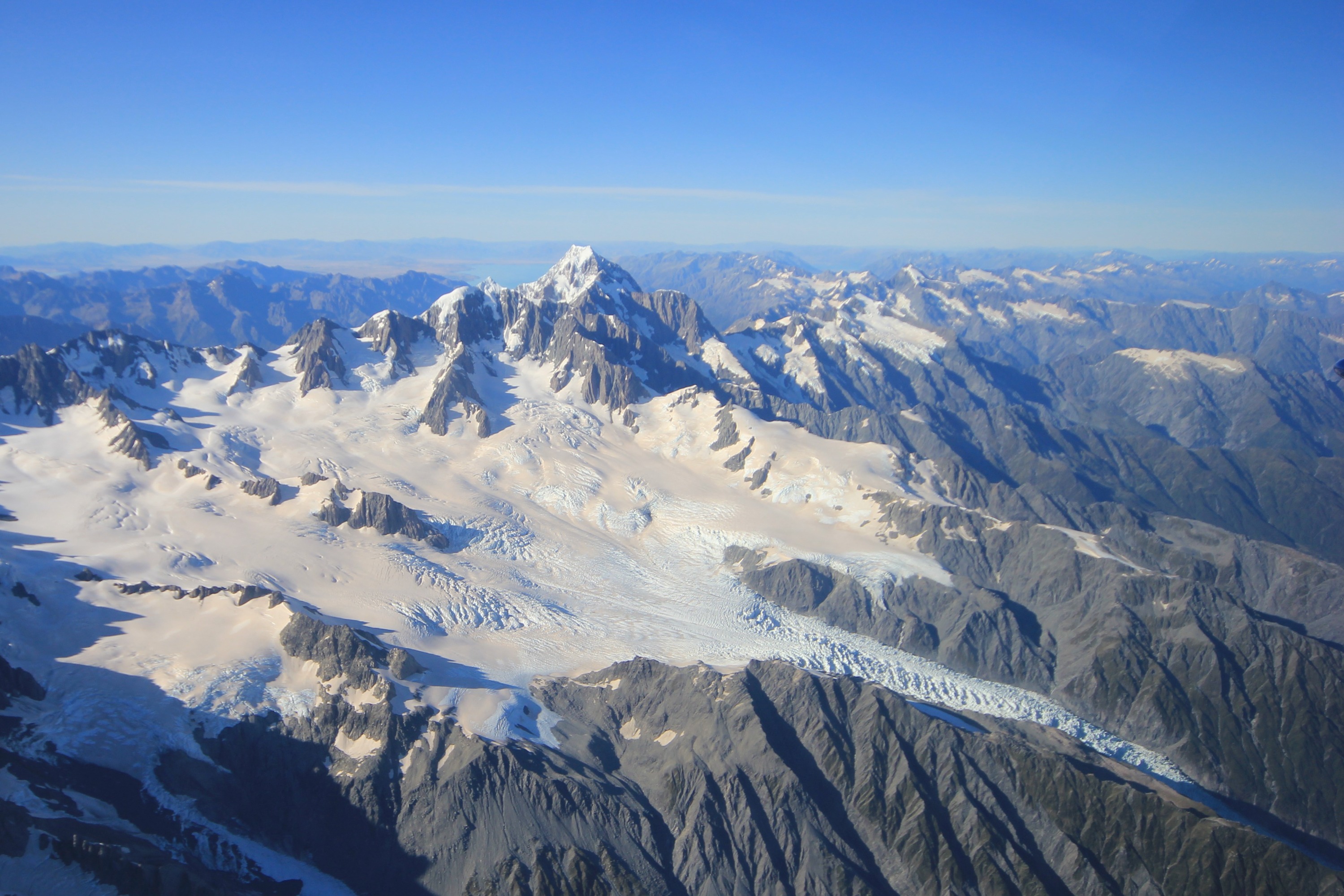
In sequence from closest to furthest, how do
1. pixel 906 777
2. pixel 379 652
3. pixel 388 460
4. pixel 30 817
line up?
pixel 30 817 → pixel 906 777 → pixel 379 652 → pixel 388 460

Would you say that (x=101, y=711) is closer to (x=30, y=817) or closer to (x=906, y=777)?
(x=30, y=817)

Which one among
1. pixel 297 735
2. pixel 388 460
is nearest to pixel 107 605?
pixel 297 735

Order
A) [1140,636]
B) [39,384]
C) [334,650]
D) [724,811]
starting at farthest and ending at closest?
[39,384] → [1140,636] → [334,650] → [724,811]

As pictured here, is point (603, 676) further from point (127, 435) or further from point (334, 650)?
point (127, 435)

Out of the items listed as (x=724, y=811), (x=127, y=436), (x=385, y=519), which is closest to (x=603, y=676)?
(x=724, y=811)

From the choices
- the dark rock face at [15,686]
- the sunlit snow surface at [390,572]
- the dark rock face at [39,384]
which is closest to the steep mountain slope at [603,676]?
the dark rock face at [15,686]
